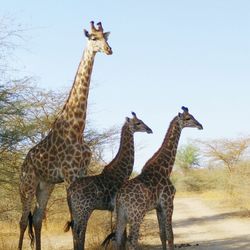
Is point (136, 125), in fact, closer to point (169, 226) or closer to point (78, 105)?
point (78, 105)

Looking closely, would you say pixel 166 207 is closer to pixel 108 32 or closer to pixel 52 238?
pixel 108 32

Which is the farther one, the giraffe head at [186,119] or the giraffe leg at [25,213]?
the giraffe head at [186,119]

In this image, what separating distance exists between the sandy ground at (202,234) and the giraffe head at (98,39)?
15.0ft

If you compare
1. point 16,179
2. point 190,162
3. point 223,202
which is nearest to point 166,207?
point 16,179

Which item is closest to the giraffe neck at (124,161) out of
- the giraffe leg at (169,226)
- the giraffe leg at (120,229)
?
the giraffe leg at (120,229)

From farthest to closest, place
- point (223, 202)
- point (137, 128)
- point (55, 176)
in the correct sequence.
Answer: point (223, 202), point (137, 128), point (55, 176)

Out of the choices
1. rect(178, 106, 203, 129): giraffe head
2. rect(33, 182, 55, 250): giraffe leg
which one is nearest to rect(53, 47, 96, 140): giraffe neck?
rect(33, 182, 55, 250): giraffe leg

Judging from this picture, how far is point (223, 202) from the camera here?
88.1ft

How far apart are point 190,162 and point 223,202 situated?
66.3 feet

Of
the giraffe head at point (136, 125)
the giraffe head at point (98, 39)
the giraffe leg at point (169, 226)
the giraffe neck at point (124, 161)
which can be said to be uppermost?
the giraffe head at point (98, 39)

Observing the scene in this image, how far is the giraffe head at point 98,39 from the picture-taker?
790cm

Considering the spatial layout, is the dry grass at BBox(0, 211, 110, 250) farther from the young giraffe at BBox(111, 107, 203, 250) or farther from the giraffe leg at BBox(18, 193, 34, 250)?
the young giraffe at BBox(111, 107, 203, 250)

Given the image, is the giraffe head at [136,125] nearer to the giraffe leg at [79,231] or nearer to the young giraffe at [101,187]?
the young giraffe at [101,187]

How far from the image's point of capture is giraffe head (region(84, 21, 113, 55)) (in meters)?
7.90
